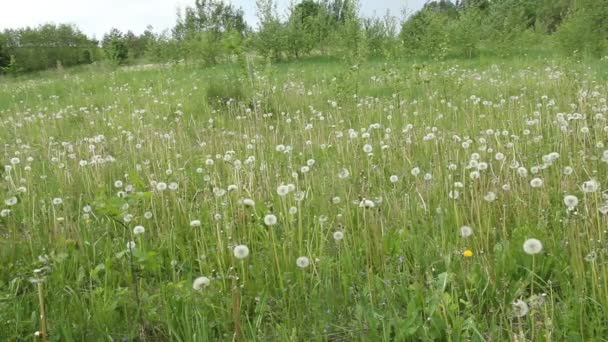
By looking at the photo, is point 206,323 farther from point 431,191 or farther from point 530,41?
point 530,41

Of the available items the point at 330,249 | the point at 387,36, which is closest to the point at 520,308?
the point at 330,249

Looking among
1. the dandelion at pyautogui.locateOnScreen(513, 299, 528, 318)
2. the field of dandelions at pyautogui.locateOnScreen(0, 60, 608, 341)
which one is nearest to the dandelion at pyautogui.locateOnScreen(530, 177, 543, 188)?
the field of dandelions at pyautogui.locateOnScreen(0, 60, 608, 341)

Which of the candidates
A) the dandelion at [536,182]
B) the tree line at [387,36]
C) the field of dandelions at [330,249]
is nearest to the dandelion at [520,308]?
the field of dandelions at [330,249]

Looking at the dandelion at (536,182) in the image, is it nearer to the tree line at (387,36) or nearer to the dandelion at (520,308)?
the dandelion at (520,308)

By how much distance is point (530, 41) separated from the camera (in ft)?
61.5

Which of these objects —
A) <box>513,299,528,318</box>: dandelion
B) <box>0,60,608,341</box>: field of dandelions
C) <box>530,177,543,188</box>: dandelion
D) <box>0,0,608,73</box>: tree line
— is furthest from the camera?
<box>0,0,608,73</box>: tree line

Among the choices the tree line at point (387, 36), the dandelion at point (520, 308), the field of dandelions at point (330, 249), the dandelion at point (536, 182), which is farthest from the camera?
the tree line at point (387, 36)

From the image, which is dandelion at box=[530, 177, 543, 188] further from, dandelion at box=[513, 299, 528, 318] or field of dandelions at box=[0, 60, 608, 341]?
dandelion at box=[513, 299, 528, 318]

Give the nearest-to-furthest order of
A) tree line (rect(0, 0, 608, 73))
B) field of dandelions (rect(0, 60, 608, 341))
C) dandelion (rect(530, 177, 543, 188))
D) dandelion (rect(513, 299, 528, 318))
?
dandelion (rect(513, 299, 528, 318))
field of dandelions (rect(0, 60, 608, 341))
dandelion (rect(530, 177, 543, 188))
tree line (rect(0, 0, 608, 73))

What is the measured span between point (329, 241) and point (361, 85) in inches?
266

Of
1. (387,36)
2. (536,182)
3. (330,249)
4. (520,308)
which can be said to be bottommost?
(330,249)

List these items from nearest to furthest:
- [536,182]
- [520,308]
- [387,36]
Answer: [520,308] → [536,182] → [387,36]

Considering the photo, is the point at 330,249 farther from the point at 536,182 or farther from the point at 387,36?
the point at 387,36

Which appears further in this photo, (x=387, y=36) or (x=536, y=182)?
(x=387, y=36)
